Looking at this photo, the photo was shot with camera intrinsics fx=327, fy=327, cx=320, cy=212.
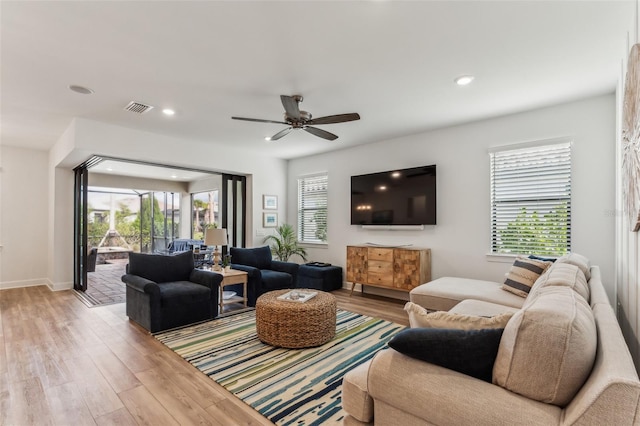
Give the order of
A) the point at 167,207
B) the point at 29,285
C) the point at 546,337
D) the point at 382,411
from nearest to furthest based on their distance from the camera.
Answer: the point at 546,337, the point at 382,411, the point at 29,285, the point at 167,207

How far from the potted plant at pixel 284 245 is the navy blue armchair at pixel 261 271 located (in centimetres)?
99

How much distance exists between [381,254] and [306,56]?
3248 mm

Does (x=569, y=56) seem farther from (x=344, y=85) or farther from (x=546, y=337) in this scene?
(x=546, y=337)

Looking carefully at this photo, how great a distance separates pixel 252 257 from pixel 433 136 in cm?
343

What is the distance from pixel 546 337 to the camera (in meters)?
1.11

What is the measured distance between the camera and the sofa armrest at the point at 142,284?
12.0ft

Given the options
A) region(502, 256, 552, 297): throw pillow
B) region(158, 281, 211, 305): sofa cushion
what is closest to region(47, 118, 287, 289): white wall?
region(158, 281, 211, 305): sofa cushion

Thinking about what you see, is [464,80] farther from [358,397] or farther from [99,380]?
[99,380]

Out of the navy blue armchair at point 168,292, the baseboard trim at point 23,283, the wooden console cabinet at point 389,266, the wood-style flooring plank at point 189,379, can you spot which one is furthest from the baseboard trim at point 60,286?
the wooden console cabinet at point 389,266

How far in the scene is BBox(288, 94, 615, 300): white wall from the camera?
12.0 feet

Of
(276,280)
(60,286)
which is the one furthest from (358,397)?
(60,286)

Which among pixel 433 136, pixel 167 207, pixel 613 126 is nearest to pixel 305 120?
pixel 433 136

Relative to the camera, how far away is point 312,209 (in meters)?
6.80

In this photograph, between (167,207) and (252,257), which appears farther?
(167,207)
